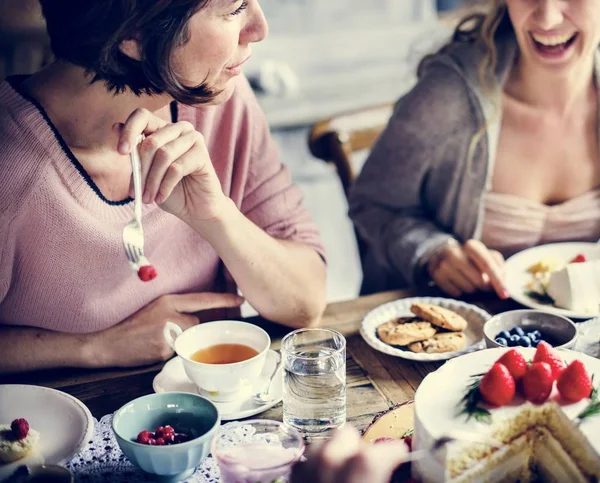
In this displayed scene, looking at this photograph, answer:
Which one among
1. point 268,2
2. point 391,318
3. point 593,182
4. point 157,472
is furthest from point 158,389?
point 268,2

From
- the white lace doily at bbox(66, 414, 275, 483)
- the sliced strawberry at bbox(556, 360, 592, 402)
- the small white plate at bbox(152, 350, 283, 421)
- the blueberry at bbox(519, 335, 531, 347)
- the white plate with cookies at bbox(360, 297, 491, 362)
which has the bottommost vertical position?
the white plate with cookies at bbox(360, 297, 491, 362)

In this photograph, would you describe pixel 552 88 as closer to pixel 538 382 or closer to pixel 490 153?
pixel 490 153

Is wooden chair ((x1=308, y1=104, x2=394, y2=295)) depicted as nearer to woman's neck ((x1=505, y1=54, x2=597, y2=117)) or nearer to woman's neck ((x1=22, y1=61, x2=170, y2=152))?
woman's neck ((x1=505, y1=54, x2=597, y2=117))

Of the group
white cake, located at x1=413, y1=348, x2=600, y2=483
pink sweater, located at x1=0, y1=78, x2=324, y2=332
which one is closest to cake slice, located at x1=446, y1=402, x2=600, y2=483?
white cake, located at x1=413, y1=348, x2=600, y2=483

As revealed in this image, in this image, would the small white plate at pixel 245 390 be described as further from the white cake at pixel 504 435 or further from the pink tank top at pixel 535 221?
the pink tank top at pixel 535 221

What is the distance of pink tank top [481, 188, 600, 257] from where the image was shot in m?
1.85

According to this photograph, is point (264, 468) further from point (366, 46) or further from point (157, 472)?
point (366, 46)

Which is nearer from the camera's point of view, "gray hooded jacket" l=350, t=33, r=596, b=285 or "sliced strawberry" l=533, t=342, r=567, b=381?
"sliced strawberry" l=533, t=342, r=567, b=381

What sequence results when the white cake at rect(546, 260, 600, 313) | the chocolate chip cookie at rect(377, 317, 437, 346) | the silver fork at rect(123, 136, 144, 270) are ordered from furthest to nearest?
the white cake at rect(546, 260, 600, 313)
the chocolate chip cookie at rect(377, 317, 437, 346)
the silver fork at rect(123, 136, 144, 270)

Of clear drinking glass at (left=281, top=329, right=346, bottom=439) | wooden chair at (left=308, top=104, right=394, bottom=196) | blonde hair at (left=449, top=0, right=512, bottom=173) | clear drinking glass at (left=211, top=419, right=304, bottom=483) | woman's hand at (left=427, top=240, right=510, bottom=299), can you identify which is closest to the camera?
clear drinking glass at (left=211, top=419, right=304, bottom=483)

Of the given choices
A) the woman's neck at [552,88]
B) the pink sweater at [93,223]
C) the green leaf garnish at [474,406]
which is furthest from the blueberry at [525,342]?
the woman's neck at [552,88]

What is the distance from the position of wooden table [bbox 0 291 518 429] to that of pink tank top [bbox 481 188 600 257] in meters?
0.65

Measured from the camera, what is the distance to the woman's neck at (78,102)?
1.31 meters

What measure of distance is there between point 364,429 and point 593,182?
1112mm
